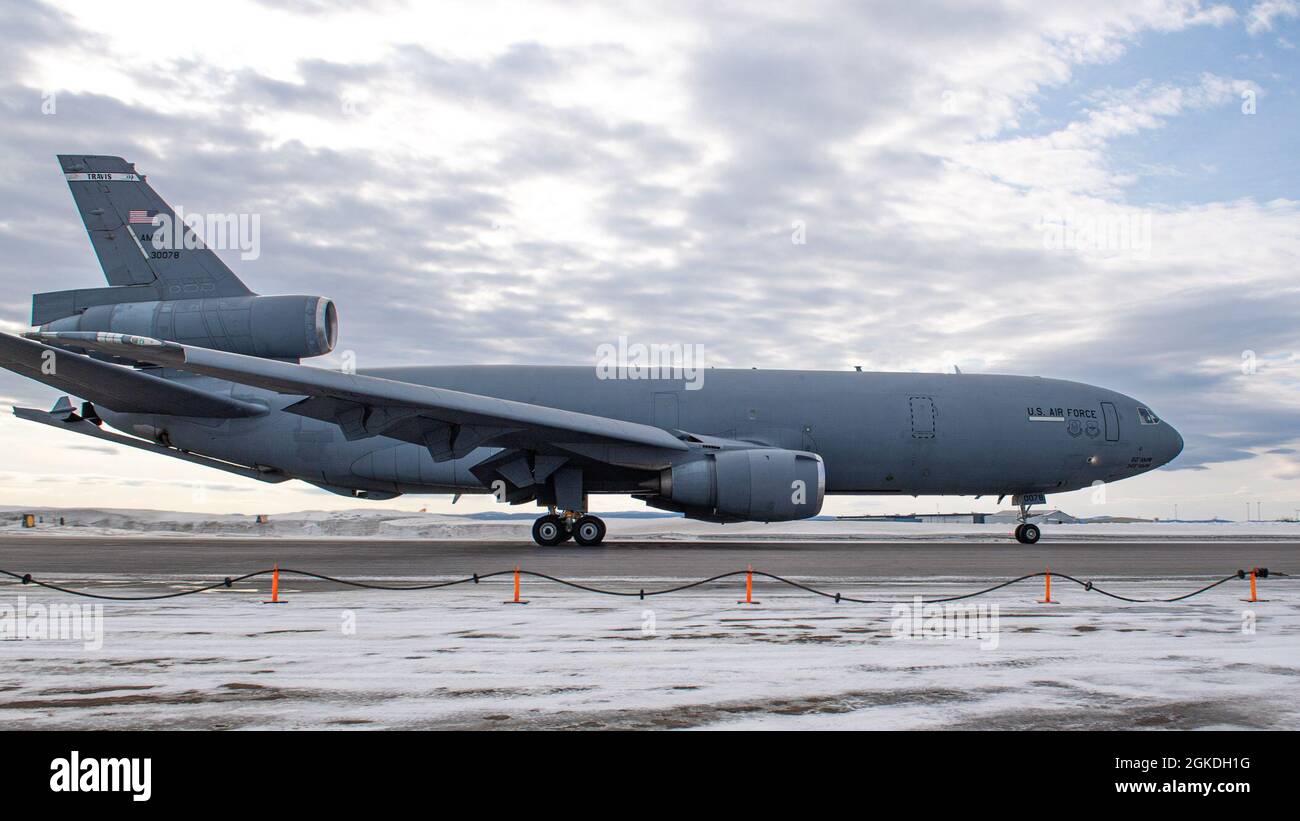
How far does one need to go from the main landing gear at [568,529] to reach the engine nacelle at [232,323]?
6.30 m

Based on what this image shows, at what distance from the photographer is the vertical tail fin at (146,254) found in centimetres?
2025

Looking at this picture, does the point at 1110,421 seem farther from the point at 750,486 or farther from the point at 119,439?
the point at 119,439

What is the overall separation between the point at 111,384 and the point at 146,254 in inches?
179

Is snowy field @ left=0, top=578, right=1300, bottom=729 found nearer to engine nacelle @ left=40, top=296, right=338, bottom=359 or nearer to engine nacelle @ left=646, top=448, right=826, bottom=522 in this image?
engine nacelle @ left=646, top=448, right=826, bottom=522

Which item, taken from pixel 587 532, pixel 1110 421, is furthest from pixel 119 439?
pixel 1110 421

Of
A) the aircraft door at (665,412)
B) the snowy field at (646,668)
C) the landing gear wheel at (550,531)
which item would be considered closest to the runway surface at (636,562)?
the landing gear wheel at (550,531)

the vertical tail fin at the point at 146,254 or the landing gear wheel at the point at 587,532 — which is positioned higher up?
the vertical tail fin at the point at 146,254

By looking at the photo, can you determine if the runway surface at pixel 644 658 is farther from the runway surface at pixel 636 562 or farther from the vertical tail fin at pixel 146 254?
the vertical tail fin at pixel 146 254

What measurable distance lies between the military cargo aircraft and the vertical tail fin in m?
0.03

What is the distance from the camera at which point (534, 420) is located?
17.3 meters

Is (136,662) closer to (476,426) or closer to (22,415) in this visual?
(476,426)

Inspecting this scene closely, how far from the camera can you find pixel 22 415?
1870 centimetres
